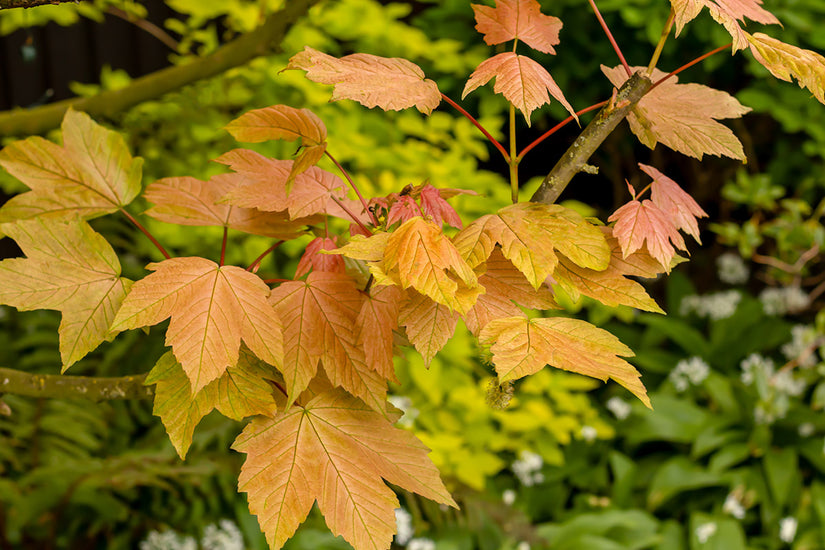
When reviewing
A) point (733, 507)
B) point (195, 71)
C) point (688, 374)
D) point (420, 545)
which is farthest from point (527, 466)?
point (195, 71)

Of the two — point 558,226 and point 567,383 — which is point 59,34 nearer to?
point 567,383

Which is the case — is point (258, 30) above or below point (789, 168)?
above

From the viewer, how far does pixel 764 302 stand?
330cm

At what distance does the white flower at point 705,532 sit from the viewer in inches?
92.1

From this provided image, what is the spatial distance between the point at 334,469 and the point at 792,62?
1.72ft

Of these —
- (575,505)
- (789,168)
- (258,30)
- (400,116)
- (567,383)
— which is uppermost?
(258,30)

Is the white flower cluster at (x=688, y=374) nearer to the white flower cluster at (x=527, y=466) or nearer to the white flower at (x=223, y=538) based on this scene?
the white flower cluster at (x=527, y=466)

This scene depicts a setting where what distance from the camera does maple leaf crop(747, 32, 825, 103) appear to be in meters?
0.60

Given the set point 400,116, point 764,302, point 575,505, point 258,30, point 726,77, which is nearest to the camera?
point 258,30

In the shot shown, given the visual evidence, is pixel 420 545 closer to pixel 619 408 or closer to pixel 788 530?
pixel 619 408

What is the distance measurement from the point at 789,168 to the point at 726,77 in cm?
52

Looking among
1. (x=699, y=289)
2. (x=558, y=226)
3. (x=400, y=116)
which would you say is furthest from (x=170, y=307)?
(x=699, y=289)

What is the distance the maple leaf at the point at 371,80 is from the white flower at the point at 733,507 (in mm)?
2356

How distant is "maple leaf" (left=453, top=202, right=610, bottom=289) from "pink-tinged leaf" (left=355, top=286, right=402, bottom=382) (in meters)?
0.08
